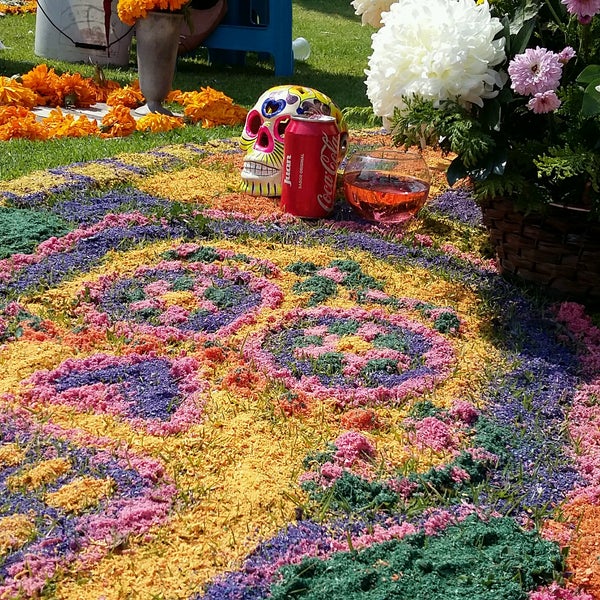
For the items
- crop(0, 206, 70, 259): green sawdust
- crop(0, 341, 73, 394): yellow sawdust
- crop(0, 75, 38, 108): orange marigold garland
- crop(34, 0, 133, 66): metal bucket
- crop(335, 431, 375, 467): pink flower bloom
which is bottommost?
crop(335, 431, 375, 467): pink flower bloom

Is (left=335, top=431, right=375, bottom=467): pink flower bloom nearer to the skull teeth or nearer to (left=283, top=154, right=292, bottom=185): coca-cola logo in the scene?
(left=283, top=154, right=292, bottom=185): coca-cola logo

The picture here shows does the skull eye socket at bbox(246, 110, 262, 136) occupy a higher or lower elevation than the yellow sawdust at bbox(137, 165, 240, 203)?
higher

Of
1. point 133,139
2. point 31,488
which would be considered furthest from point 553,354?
point 133,139

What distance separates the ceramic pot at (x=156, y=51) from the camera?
5.66 meters

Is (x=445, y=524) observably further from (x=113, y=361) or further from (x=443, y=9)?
(x=443, y=9)

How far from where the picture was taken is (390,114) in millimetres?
3000

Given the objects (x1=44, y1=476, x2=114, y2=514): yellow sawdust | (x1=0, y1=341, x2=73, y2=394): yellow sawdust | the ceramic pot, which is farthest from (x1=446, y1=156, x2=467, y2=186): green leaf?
the ceramic pot

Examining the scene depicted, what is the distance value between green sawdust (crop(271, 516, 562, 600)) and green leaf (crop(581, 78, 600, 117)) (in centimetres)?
136

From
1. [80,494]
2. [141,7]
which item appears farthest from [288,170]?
[141,7]

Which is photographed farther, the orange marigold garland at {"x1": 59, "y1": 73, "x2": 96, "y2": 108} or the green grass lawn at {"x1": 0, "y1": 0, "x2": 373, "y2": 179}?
the orange marigold garland at {"x1": 59, "y1": 73, "x2": 96, "y2": 108}

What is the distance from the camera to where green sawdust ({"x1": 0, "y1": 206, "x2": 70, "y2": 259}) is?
314 centimetres

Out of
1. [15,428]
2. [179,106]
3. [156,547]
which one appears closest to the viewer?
[156,547]

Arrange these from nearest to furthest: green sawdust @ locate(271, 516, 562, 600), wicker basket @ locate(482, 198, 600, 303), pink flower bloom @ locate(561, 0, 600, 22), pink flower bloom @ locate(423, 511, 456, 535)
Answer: green sawdust @ locate(271, 516, 562, 600) < pink flower bloom @ locate(423, 511, 456, 535) < pink flower bloom @ locate(561, 0, 600, 22) < wicker basket @ locate(482, 198, 600, 303)

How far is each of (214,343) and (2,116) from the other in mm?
3434
